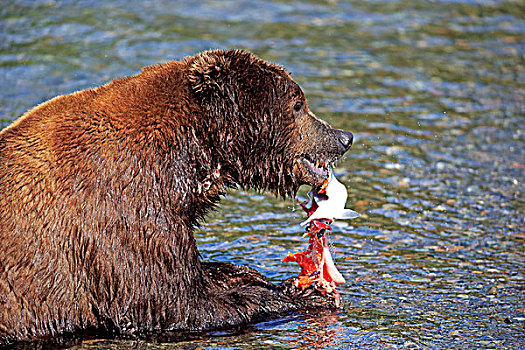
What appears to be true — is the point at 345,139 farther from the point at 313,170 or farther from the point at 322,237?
the point at 322,237

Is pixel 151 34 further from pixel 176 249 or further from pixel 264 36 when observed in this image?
pixel 176 249

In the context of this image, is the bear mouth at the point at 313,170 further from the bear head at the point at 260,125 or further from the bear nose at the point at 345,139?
the bear nose at the point at 345,139

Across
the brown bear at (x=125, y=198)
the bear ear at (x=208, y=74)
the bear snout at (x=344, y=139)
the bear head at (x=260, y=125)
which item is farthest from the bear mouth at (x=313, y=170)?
the bear ear at (x=208, y=74)

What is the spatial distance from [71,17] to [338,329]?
9.27m

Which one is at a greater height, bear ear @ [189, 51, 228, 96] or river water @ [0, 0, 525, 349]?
bear ear @ [189, 51, 228, 96]

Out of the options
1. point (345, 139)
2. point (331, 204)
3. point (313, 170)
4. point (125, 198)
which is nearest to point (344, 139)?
point (345, 139)

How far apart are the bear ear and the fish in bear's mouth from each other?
103 centimetres

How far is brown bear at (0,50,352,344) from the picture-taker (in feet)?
17.8

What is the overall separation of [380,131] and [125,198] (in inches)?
208

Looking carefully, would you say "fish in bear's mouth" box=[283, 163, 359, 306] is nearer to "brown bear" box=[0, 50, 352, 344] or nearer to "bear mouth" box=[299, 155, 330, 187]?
"bear mouth" box=[299, 155, 330, 187]

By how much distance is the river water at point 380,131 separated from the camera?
6.14 meters

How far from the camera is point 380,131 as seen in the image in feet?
33.4

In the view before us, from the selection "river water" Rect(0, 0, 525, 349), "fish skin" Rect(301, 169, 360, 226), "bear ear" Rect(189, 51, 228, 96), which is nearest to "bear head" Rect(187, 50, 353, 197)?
"bear ear" Rect(189, 51, 228, 96)

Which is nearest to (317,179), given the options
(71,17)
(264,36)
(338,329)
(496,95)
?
(338,329)
